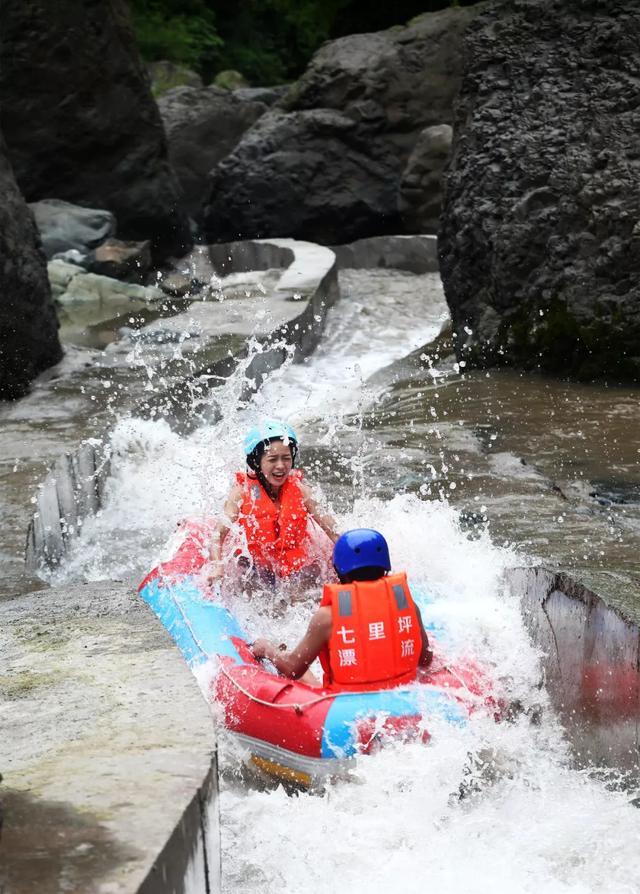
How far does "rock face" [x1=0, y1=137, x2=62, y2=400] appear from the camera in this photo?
9.11 m

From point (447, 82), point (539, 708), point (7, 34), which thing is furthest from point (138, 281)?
point (539, 708)

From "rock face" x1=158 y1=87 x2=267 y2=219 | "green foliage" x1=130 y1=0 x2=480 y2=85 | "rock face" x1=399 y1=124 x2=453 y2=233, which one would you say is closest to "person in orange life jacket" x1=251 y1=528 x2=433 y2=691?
"rock face" x1=399 y1=124 x2=453 y2=233

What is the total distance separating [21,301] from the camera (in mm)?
9367

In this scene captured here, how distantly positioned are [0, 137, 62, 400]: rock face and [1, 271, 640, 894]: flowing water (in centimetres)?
134

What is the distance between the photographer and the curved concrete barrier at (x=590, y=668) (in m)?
4.05

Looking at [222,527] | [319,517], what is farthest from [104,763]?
[319,517]

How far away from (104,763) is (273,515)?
2.88 meters

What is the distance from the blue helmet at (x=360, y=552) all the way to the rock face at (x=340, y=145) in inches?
602

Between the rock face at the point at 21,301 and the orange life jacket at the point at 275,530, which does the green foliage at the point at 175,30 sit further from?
the orange life jacket at the point at 275,530

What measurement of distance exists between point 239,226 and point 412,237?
316 cm

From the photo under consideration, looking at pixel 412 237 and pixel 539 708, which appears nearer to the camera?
pixel 539 708

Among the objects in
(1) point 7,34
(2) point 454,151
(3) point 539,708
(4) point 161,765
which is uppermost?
(1) point 7,34

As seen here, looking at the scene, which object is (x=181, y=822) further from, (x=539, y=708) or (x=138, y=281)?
(x=138, y=281)

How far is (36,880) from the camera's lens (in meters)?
2.50
